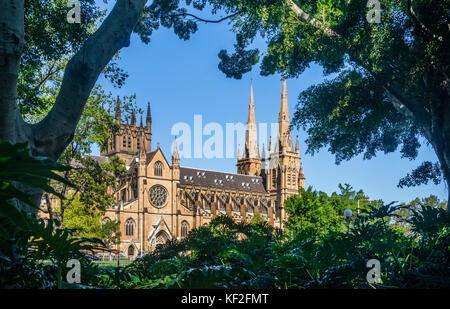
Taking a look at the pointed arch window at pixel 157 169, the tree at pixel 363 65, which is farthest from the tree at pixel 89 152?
the pointed arch window at pixel 157 169

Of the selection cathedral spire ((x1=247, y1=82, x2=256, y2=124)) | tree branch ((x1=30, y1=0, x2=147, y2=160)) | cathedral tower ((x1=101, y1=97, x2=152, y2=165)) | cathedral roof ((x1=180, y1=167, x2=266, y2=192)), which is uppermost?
cathedral spire ((x1=247, y1=82, x2=256, y2=124))

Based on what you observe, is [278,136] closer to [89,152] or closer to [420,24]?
[89,152]

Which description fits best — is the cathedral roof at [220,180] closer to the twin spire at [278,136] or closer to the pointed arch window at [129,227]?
the twin spire at [278,136]

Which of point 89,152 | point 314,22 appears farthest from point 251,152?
point 314,22

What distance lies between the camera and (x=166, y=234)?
79.2 m

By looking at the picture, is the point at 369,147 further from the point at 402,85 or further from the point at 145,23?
the point at 145,23

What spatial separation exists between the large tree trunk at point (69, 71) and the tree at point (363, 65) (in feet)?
23.0

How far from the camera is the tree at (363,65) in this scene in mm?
10758

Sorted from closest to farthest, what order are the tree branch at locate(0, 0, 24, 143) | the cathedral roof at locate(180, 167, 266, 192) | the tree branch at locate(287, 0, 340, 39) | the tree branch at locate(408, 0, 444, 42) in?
the tree branch at locate(0, 0, 24, 143) < the tree branch at locate(408, 0, 444, 42) < the tree branch at locate(287, 0, 340, 39) < the cathedral roof at locate(180, 167, 266, 192)

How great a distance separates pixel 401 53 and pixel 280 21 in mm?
3462

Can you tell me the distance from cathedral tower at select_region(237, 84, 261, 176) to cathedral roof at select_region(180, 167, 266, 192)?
14.7 feet

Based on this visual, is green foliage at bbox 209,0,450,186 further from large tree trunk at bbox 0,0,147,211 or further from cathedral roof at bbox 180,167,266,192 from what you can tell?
cathedral roof at bbox 180,167,266,192

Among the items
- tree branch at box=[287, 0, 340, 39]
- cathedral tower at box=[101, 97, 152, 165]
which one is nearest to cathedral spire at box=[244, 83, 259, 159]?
cathedral tower at box=[101, 97, 152, 165]

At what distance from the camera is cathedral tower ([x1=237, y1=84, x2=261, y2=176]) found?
383ft
